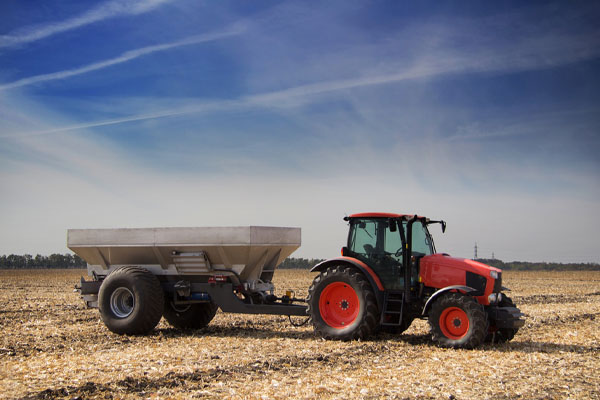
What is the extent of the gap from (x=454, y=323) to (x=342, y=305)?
223cm

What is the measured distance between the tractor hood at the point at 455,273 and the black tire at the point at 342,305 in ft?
3.83

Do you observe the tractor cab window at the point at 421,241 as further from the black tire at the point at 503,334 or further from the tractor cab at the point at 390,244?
the black tire at the point at 503,334

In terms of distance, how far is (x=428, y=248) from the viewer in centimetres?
1190

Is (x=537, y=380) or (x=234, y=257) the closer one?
(x=537, y=380)

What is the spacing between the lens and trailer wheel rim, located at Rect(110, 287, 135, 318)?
13.0m

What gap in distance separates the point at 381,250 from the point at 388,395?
4488 millimetres

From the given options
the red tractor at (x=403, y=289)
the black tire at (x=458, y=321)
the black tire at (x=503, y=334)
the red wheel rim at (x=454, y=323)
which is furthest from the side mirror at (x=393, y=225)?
the black tire at (x=503, y=334)

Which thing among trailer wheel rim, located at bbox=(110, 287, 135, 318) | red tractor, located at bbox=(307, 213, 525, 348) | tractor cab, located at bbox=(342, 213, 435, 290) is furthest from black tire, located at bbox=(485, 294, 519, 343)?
trailer wheel rim, located at bbox=(110, 287, 135, 318)

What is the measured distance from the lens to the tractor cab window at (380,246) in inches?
449

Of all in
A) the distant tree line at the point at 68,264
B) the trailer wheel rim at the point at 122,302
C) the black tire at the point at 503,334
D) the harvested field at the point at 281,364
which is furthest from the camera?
the distant tree line at the point at 68,264

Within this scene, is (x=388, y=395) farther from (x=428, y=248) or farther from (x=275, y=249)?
(x=275, y=249)

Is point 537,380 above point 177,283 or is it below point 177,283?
below

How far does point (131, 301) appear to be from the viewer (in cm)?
1328

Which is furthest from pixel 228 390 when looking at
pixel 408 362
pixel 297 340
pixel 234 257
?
pixel 234 257
